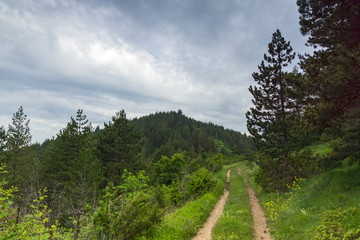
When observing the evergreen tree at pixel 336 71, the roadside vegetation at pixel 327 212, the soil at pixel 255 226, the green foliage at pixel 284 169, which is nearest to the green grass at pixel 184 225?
the soil at pixel 255 226

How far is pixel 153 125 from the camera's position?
132 m

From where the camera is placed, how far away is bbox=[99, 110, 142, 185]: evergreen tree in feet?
92.0

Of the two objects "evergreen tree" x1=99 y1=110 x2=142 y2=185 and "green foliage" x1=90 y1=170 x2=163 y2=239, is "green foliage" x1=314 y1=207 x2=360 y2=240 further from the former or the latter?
"evergreen tree" x1=99 y1=110 x2=142 y2=185

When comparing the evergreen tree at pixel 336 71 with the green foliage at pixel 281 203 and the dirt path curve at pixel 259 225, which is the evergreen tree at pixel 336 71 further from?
the dirt path curve at pixel 259 225

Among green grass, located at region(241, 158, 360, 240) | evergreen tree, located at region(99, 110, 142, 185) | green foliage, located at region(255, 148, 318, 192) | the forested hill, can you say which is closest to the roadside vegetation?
green grass, located at region(241, 158, 360, 240)

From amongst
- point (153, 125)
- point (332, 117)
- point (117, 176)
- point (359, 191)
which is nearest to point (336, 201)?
point (359, 191)

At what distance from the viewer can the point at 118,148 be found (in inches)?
1138

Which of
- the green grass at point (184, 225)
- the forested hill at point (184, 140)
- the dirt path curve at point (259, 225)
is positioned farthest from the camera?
the forested hill at point (184, 140)

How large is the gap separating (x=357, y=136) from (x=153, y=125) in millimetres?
126348

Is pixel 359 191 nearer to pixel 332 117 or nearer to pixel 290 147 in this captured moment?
pixel 332 117

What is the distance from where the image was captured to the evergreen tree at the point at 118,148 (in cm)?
2803

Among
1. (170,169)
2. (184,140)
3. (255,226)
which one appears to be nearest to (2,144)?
(170,169)

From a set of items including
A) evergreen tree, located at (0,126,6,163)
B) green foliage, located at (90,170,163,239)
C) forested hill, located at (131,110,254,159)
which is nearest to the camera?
green foliage, located at (90,170,163,239)

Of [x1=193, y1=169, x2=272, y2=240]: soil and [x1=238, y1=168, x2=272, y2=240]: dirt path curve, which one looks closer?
[x1=238, y1=168, x2=272, y2=240]: dirt path curve
